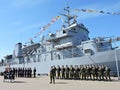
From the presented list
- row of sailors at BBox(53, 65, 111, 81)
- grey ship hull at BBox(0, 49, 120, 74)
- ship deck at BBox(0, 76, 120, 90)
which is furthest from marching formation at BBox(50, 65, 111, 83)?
grey ship hull at BBox(0, 49, 120, 74)

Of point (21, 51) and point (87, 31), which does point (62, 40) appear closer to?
point (87, 31)

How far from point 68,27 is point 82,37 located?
91.0 inches

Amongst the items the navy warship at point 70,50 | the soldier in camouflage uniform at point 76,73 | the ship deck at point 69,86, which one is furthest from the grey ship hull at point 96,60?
the ship deck at point 69,86

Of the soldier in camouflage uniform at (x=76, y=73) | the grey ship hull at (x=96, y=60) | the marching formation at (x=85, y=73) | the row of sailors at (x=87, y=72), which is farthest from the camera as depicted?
the grey ship hull at (x=96, y=60)

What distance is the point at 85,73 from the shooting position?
16516mm

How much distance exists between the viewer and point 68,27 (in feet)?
90.1

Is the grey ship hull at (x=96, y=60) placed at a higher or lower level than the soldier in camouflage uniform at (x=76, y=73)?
higher

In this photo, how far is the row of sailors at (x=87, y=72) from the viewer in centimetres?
1545

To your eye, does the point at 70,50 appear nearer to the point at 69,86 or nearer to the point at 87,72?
the point at 87,72

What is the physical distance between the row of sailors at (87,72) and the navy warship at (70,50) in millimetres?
2085

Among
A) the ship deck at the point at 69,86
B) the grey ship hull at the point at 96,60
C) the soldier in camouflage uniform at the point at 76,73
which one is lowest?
the ship deck at the point at 69,86

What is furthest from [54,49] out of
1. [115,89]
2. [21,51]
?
[115,89]

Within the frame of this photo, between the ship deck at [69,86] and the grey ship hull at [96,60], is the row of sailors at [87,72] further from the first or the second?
the grey ship hull at [96,60]

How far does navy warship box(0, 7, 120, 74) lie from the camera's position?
821 inches
